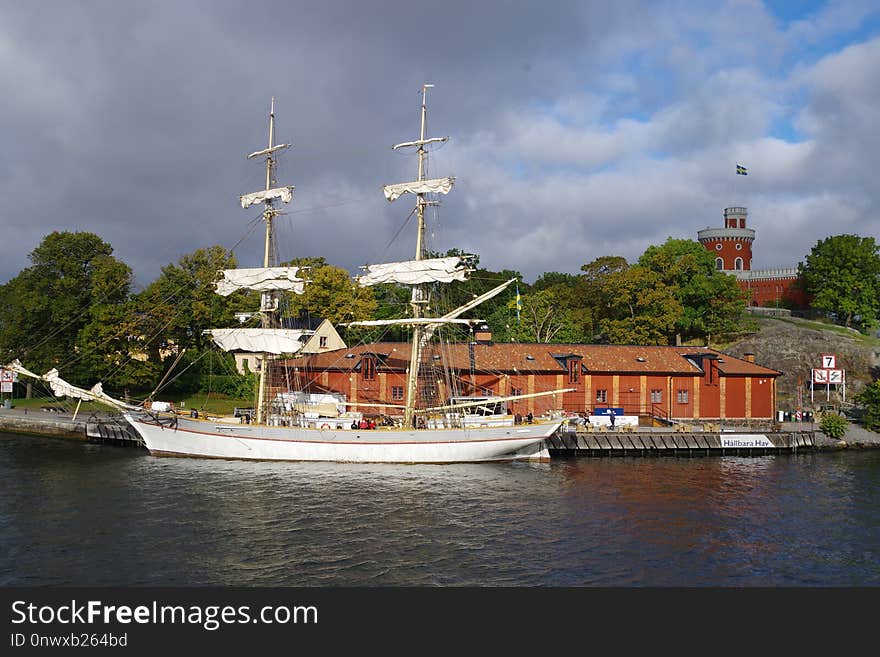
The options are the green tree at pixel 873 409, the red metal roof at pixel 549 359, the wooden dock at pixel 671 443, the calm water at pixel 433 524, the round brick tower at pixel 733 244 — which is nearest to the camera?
the calm water at pixel 433 524

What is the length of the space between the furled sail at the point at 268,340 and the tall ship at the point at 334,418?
74 millimetres

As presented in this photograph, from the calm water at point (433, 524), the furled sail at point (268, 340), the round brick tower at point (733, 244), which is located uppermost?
the round brick tower at point (733, 244)

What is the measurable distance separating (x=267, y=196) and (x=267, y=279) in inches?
270

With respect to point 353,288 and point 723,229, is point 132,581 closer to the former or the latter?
point 353,288

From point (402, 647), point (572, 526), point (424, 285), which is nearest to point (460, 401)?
point (424, 285)

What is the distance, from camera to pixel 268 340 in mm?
49688

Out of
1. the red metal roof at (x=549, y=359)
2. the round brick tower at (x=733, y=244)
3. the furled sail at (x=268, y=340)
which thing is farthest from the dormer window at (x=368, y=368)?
the round brick tower at (x=733, y=244)

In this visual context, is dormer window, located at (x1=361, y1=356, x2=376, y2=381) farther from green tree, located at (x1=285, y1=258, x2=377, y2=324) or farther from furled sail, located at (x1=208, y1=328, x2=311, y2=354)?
green tree, located at (x1=285, y1=258, x2=377, y2=324)

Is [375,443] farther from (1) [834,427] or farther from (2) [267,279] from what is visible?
(1) [834,427]

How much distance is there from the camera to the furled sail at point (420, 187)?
164 ft

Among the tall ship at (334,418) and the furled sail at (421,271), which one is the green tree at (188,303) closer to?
the tall ship at (334,418)

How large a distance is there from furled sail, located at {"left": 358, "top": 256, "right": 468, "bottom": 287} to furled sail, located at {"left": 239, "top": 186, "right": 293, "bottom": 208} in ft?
28.2

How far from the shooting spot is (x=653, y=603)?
2033 centimetres

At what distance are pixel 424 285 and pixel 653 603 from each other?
1346 inches
